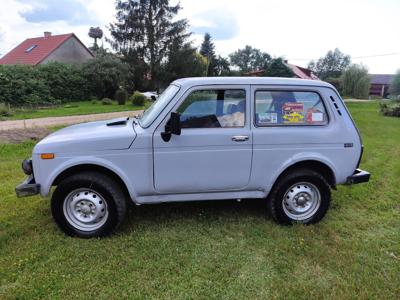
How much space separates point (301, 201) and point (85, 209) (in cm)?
274

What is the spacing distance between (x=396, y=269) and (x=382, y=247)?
1.48 ft

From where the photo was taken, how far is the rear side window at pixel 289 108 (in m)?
3.78

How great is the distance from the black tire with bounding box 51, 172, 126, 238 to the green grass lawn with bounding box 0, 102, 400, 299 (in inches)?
5.1

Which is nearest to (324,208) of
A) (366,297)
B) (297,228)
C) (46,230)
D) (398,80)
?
(297,228)

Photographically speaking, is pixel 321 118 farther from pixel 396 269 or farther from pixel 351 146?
pixel 396 269

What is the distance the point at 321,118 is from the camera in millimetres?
3910

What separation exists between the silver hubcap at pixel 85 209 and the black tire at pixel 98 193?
33 millimetres

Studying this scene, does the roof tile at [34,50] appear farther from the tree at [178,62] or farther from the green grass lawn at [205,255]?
the green grass lawn at [205,255]

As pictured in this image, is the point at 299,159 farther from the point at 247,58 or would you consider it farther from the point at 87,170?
the point at 247,58

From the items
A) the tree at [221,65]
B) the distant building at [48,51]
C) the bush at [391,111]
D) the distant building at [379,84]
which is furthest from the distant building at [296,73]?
the distant building at [379,84]

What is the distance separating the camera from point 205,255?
10.9 ft

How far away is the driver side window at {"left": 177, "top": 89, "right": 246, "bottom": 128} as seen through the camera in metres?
3.63

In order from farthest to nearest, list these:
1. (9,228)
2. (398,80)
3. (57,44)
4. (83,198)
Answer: (398,80) → (57,44) → (9,228) → (83,198)

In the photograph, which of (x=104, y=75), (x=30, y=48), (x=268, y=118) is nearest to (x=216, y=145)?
(x=268, y=118)
